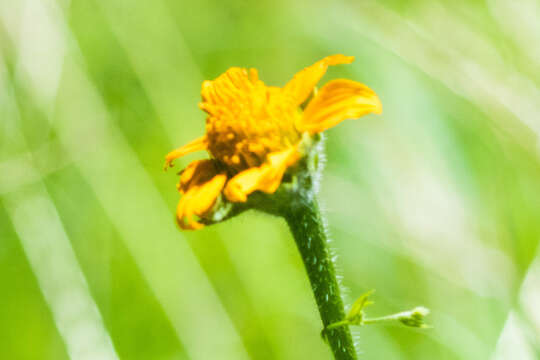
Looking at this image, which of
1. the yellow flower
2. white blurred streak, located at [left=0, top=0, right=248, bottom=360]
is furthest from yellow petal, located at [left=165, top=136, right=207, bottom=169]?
white blurred streak, located at [left=0, top=0, right=248, bottom=360]

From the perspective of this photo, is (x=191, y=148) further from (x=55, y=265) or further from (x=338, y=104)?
(x=55, y=265)

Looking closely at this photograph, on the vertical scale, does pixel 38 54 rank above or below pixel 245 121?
above

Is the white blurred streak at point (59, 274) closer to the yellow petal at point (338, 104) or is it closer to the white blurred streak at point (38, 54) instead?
the white blurred streak at point (38, 54)

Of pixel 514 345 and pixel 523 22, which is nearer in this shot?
pixel 514 345

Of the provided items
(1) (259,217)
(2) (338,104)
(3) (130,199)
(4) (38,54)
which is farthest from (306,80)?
(4) (38,54)

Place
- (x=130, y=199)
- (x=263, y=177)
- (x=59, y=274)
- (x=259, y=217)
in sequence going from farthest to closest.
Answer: (x=130, y=199) → (x=59, y=274) → (x=259, y=217) → (x=263, y=177)
